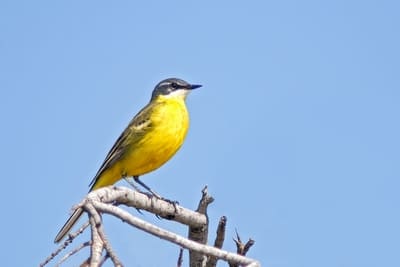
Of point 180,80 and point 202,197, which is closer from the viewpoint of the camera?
point 202,197

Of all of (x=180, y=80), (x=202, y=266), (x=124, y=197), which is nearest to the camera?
(x=124, y=197)

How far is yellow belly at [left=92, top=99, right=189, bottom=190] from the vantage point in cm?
1141

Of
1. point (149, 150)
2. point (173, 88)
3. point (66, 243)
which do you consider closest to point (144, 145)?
point (149, 150)

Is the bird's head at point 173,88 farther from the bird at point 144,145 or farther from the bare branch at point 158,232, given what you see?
the bare branch at point 158,232

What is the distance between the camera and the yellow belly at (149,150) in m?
11.4

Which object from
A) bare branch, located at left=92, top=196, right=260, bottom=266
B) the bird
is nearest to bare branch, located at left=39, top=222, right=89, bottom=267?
bare branch, located at left=92, top=196, right=260, bottom=266

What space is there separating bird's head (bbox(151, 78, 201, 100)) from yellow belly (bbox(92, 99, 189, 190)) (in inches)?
51.0

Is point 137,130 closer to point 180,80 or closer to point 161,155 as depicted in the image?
point 161,155

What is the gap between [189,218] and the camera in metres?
8.68

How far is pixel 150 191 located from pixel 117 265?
6.47 metres

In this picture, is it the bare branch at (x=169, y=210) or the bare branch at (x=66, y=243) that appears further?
the bare branch at (x=169, y=210)

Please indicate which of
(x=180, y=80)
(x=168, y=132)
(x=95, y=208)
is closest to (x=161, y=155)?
(x=168, y=132)

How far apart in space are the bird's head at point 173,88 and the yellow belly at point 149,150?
130 centimetres

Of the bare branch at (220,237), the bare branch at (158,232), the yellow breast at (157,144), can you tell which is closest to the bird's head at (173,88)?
the yellow breast at (157,144)
